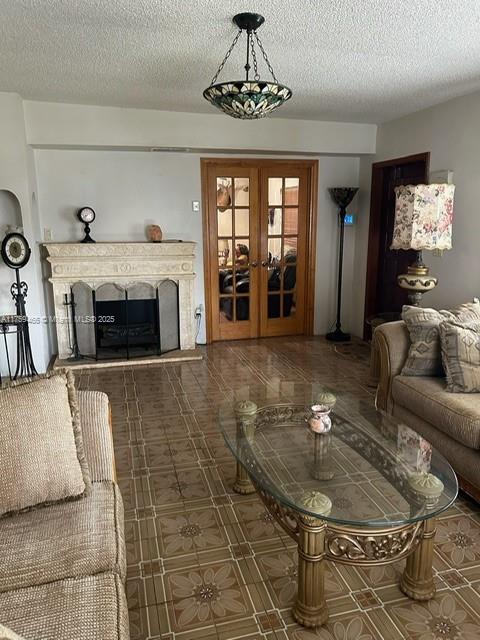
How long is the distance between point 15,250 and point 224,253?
2235mm

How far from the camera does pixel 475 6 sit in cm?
227

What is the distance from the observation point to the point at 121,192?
16.2ft

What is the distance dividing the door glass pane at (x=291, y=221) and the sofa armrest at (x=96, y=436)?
13.0ft

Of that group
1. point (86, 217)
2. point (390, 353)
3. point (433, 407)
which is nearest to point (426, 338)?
point (390, 353)

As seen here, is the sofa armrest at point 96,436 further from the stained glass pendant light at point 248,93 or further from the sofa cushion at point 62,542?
the stained glass pendant light at point 248,93

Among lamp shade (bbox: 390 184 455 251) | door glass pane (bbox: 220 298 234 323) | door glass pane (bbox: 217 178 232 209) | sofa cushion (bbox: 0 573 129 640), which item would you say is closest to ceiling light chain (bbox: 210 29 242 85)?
lamp shade (bbox: 390 184 455 251)

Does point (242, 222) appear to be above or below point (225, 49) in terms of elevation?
below

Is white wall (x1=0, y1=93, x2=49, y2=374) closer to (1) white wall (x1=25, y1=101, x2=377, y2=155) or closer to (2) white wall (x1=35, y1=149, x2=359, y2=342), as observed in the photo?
(1) white wall (x1=25, y1=101, x2=377, y2=155)

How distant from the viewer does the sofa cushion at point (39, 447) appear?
157cm

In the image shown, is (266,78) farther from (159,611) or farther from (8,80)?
(159,611)

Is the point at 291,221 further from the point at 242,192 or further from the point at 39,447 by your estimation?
the point at 39,447

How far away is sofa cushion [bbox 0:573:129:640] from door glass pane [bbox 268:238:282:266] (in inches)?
178

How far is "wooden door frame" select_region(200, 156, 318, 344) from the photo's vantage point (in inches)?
203

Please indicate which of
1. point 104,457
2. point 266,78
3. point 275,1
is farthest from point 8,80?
point 104,457
